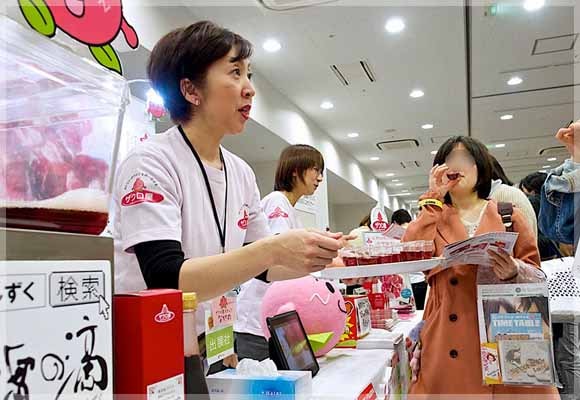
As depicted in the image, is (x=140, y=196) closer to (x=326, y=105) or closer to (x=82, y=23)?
(x=82, y=23)

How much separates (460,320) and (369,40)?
325cm

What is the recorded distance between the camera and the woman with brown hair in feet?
4.73

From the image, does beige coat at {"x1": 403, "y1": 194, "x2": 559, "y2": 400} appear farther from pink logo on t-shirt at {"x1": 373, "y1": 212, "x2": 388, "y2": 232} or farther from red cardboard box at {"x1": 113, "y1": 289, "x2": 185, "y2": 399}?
pink logo on t-shirt at {"x1": 373, "y1": 212, "x2": 388, "y2": 232}

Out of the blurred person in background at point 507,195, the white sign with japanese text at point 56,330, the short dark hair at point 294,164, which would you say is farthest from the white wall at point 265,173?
the white sign with japanese text at point 56,330

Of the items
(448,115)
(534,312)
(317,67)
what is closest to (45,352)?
(534,312)

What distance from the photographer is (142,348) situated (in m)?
0.48

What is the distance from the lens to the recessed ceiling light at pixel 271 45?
4.18 metres

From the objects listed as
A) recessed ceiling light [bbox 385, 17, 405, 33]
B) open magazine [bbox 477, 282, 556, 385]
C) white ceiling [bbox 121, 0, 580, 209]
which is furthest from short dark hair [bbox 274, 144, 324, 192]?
recessed ceiling light [bbox 385, 17, 405, 33]

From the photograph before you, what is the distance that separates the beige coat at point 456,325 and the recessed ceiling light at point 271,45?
3.00 meters

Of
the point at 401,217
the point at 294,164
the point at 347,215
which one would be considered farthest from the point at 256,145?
the point at 347,215

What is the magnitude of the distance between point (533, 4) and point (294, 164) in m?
2.69

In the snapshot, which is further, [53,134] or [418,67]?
[418,67]

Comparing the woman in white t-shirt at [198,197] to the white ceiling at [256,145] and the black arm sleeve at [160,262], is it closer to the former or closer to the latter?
the black arm sleeve at [160,262]

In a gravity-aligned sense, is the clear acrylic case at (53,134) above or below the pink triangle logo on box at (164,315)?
above
